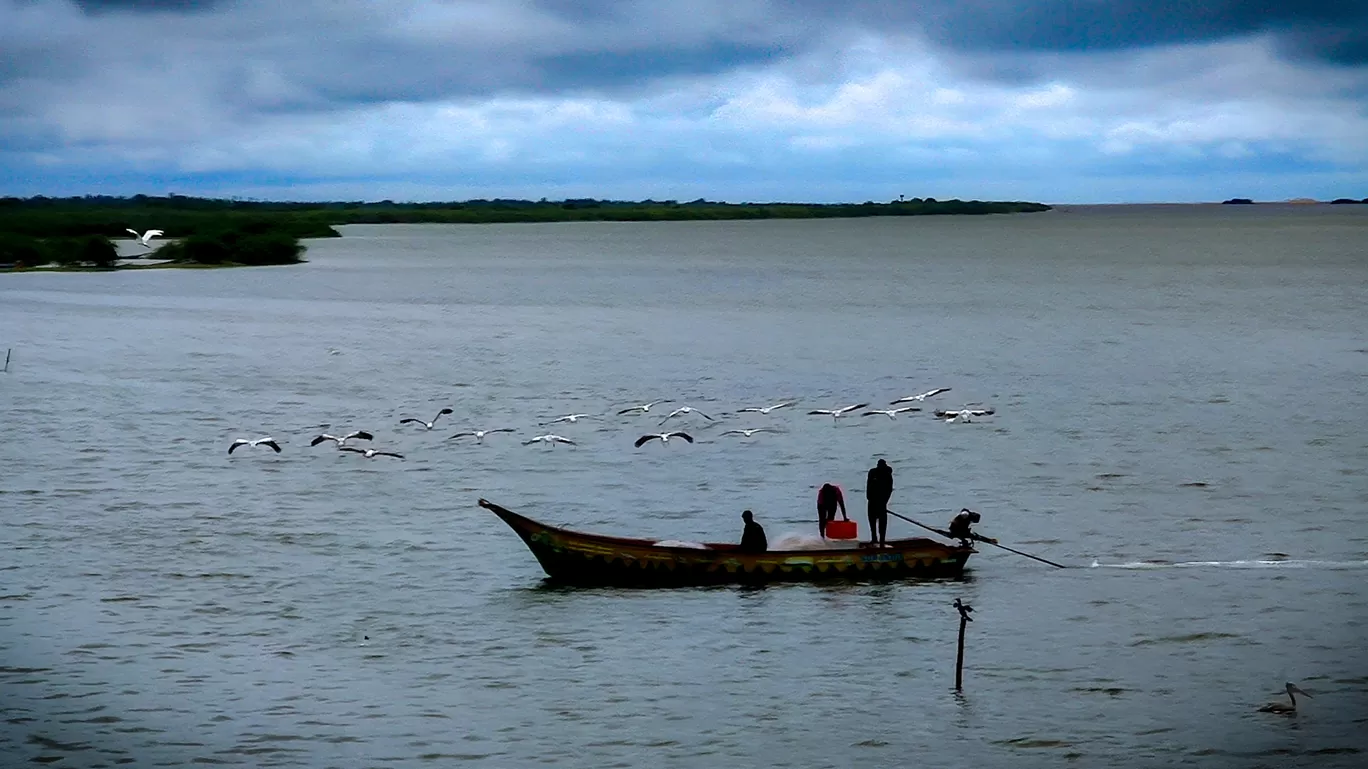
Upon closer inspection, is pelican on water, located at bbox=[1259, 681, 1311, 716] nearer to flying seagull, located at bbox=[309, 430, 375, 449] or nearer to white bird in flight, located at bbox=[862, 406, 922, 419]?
flying seagull, located at bbox=[309, 430, 375, 449]

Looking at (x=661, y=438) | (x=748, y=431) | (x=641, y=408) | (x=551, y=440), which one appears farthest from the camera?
(x=641, y=408)

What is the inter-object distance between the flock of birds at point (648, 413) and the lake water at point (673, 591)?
1.69 ft

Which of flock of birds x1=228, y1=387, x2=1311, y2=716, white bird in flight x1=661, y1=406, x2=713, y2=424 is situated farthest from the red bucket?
white bird in flight x1=661, y1=406, x2=713, y2=424

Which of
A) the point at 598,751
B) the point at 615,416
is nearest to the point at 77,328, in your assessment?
the point at 615,416

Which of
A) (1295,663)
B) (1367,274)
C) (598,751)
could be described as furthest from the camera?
(1367,274)

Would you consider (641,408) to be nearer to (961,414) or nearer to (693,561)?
(961,414)

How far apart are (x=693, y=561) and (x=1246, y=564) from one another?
419 inches

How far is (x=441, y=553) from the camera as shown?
3278 centimetres

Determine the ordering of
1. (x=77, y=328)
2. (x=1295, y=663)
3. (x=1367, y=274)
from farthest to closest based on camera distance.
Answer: (x=1367, y=274) → (x=77, y=328) → (x=1295, y=663)

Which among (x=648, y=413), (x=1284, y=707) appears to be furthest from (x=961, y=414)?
(x=1284, y=707)

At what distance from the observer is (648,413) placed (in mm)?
53969

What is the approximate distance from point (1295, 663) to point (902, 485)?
53.6ft

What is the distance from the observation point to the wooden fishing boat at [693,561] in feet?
94.6

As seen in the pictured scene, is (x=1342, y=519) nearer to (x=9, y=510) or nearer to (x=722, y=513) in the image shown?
(x=722, y=513)
